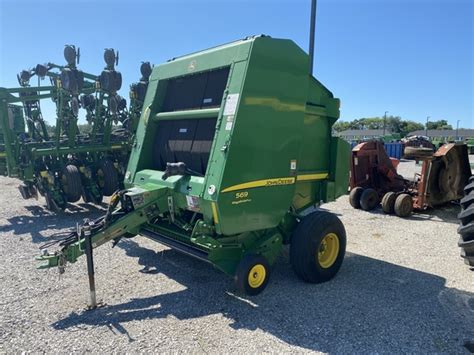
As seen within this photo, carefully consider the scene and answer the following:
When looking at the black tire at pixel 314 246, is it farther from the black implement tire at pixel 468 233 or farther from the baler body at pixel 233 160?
the black implement tire at pixel 468 233

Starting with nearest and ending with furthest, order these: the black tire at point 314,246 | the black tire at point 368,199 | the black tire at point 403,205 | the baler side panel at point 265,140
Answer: the baler side panel at point 265,140 → the black tire at point 314,246 → the black tire at point 403,205 → the black tire at point 368,199

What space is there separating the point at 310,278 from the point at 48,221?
242 inches

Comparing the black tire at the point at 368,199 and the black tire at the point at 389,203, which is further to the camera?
the black tire at the point at 368,199

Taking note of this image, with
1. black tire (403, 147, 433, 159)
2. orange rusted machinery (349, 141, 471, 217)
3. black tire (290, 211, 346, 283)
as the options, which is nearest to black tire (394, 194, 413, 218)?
orange rusted machinery (349, 141, 471, 217)

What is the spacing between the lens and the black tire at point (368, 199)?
895 centimetres

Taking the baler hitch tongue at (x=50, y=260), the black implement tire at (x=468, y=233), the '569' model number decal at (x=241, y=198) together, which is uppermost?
the '569' model number decal at (x=241, y=198)

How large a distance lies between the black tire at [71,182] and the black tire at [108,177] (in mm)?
657

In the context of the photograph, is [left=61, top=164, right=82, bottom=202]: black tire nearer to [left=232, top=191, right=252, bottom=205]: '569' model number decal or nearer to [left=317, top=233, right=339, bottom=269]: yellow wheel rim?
[left=232, top=191, right=252, bottom=205]: '569' model number decal

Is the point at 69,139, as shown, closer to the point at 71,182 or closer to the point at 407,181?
the point at 71,182

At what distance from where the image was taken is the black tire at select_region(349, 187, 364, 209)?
9211mm

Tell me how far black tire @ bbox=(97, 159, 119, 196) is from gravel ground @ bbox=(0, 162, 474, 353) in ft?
10.9

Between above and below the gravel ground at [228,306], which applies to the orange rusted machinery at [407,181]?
above

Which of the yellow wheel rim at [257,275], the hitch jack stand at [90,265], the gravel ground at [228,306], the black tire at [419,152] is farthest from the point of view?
the black tire at [419,152]

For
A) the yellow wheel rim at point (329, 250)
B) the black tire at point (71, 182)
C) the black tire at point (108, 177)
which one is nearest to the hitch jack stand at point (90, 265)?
the yellow wheel rim at point (329, 250)
